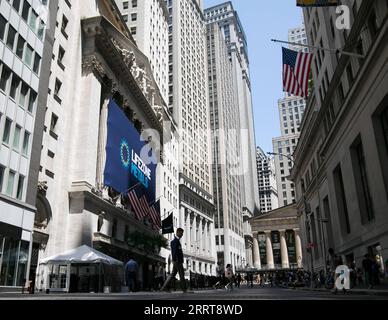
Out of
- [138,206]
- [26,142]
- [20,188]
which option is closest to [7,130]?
[26,142]

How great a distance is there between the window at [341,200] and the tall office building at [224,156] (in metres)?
82.6

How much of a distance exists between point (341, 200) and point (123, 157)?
25.3 m

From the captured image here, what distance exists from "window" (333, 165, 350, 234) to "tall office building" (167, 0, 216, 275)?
159 ft

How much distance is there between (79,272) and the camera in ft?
105

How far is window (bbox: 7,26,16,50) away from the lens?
87.5 feet

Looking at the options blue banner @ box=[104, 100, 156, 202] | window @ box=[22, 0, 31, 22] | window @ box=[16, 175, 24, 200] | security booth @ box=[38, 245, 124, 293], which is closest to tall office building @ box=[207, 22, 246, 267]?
blue banner @ box=[104, 100, 156, 202]

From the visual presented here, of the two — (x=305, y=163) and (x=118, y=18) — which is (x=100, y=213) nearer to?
(x=118, y=18)

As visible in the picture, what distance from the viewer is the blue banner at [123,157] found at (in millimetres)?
43438

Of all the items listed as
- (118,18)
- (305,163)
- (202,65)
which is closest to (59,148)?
(118,18)

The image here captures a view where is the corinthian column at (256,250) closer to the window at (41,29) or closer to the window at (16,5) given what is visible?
the window at (41,29)

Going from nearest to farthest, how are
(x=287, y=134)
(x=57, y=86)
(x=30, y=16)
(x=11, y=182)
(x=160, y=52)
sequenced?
(x=11, y=182) → (x=30, y=16) → (x=57, y=86) → (x=160, y=52) → (x=287, y=134)

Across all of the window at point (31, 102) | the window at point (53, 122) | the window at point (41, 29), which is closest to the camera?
the window at point (31, 102)

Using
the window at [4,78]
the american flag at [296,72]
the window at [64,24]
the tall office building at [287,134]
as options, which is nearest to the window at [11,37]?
the window at [4,78]

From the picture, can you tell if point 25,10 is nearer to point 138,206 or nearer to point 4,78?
point 4,78
